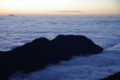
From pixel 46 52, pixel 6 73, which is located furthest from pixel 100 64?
pixel 6 73

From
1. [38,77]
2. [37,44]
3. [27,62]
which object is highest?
[37,44]

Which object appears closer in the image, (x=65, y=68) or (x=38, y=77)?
(x=38, y=77)

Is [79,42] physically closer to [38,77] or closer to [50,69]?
[50,69]

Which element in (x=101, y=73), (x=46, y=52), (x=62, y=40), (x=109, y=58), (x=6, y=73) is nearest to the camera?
(x=6, y=73)

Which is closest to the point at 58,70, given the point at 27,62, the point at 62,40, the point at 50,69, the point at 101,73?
the point at 50,69

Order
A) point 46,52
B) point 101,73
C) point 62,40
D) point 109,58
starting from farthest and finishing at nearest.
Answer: point 62,40, point 109,58, point 46,52, point 101,73

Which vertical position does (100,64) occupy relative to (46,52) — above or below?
below

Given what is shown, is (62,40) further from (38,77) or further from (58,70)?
(38,77)
